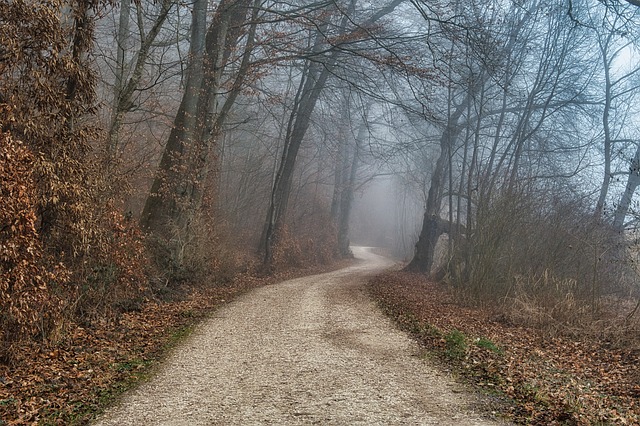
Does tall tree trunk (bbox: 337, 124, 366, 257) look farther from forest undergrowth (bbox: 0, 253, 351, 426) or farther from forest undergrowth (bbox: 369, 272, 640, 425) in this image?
forest undergrowth (bbox: 0, 253, 351, 426)

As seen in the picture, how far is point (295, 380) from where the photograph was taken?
6605mm

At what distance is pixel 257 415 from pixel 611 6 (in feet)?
32.8

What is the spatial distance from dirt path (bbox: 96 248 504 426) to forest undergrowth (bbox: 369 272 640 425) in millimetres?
497

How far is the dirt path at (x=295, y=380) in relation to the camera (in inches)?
212

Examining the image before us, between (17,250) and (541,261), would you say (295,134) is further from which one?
(17,250)

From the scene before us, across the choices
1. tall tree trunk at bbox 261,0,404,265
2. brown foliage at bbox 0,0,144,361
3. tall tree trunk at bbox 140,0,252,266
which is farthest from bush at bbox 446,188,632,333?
brown foliage at bbox 0,0,144,361

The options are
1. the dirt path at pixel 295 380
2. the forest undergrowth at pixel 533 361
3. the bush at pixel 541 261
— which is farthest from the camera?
the bush at pixel 541 261

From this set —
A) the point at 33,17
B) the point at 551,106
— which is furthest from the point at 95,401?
the point at 551,106

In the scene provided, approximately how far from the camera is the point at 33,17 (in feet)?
22.5

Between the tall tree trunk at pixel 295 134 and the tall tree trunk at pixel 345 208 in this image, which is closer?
the tall tree trunk at pixel 295 134

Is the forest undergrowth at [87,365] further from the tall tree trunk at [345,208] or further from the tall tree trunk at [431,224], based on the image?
the tall tree trunk at [345,208]

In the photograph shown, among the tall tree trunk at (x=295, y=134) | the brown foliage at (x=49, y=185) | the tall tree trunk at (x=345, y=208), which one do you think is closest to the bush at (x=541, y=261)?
the tall tree trunk at (x=295, y=134)

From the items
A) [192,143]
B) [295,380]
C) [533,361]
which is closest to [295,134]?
[192,143]

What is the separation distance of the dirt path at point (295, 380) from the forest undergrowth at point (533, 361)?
50 cm
